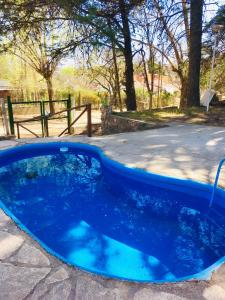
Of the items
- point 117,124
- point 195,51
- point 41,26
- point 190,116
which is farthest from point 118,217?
point 41,26

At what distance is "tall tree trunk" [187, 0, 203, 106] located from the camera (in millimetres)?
7938

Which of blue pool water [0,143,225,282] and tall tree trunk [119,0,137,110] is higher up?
tall tree trunk [119,0,137,110]

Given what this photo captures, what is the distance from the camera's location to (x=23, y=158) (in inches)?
219

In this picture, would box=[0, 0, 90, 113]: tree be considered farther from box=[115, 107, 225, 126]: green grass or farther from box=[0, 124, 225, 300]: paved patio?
box=[0, 124, 225, 300]: paved patio

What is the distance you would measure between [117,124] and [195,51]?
336 centimetres

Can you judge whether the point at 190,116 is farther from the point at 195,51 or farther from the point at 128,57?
the point at 128,57

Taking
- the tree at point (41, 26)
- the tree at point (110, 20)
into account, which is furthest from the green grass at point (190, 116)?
the tree at point (41, 26)

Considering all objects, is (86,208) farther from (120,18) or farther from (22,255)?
(120,18)

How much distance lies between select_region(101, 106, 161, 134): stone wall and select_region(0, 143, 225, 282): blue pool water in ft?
6.29

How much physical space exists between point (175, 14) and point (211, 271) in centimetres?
877

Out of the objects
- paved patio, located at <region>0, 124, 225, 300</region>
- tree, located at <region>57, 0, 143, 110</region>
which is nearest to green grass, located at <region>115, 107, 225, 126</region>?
tree, located at <region>57, 0, 143, 110</region>

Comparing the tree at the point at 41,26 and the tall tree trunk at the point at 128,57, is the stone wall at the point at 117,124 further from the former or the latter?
the tree at the point at 41,26

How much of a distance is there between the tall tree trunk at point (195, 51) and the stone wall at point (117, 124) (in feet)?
8.89

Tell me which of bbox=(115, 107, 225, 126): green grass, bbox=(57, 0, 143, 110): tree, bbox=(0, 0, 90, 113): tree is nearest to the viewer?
bbox=(115, 107, 225, 126): green grass
